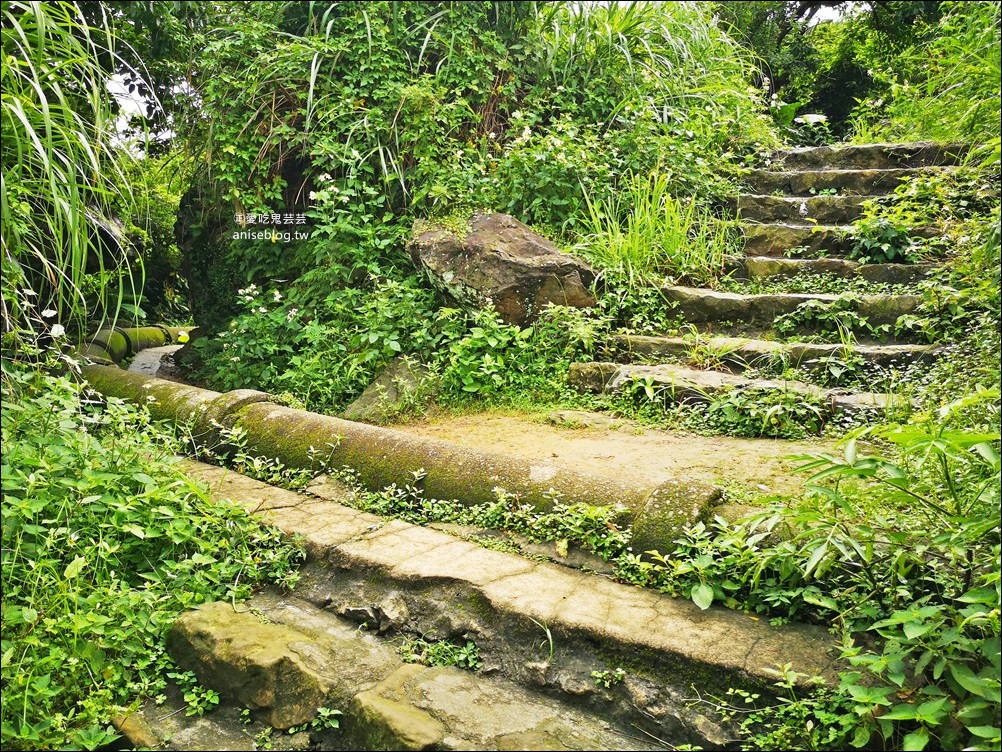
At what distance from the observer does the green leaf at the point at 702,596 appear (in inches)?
90.2

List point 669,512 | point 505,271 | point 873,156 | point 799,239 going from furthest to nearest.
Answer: point 873,156 → point 799,239 → point 505,271 → point 669,512

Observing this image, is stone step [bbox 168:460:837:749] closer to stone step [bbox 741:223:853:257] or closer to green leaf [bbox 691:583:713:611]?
green leaf [bbox 691:583:713:611]

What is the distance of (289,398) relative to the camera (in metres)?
4.64

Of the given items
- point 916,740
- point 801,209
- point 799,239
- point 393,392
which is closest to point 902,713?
point 916,740

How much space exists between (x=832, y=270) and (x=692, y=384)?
1740mm

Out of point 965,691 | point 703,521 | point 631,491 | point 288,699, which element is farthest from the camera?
point 631,491

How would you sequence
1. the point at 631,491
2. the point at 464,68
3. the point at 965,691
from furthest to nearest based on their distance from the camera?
the point at 464,68 → the point at 631,491 → the point at 965,691

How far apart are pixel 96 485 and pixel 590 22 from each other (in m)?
5.99

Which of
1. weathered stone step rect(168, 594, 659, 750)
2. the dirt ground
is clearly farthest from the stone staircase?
weathered stone step rect(168, 594, 659, 750)

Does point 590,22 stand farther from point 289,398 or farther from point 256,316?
point 289,398

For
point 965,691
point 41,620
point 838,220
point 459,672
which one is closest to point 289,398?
point 41,620

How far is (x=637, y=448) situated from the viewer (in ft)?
12.1

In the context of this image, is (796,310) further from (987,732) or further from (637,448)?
(987,732)

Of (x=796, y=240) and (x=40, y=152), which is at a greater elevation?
(x=40, y=152)
